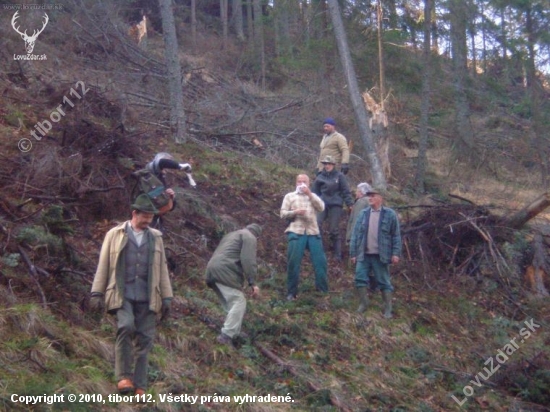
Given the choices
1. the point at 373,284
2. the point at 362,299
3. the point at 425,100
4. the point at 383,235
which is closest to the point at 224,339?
the point at 362,299

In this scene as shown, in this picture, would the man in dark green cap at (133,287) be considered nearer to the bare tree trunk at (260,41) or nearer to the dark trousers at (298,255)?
the dark trousers at (298,255)

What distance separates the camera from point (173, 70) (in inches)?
663

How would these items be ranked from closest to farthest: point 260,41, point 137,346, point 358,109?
point 137,346 < point 358,109 < point 260,41

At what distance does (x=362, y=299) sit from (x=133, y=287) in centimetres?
537

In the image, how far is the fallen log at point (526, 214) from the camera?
1416cm

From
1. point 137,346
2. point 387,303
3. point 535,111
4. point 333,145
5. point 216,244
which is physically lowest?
point 387,303

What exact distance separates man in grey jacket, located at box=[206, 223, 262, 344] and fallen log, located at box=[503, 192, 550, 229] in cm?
704

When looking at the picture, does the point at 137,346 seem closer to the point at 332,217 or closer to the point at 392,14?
the point at 332,217

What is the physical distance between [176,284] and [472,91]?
19141mm

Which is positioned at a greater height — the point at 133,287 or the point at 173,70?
the point at 173,70

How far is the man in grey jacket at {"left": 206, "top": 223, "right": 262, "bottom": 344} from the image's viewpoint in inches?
358

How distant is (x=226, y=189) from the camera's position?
50.5 feet

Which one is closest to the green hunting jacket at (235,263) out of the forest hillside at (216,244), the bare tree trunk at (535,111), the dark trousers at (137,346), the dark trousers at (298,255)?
the forest hillside at (216,244)

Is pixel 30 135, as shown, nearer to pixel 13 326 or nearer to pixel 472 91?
pixel 13 326
